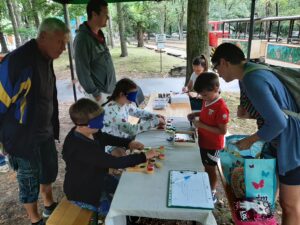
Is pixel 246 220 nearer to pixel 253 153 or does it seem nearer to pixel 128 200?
pixel 253 153

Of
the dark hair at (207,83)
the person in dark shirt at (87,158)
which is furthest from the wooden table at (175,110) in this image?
the person in dark shirt at (87,158)

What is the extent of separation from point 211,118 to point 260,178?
810 mm

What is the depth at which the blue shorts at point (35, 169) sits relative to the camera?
91.6 inches

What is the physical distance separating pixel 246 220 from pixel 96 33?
2.58m

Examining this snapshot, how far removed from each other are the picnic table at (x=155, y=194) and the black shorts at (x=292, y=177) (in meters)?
0.60

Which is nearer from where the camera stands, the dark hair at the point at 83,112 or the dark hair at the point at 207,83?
the dark hair at the point at 83,112

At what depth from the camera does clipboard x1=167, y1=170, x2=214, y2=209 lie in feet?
5.04

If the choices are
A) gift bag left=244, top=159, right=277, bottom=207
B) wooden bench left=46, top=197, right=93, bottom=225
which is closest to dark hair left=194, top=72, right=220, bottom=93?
gift bag left=244, top=159, right=277, bottom=207

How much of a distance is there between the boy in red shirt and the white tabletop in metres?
0.43

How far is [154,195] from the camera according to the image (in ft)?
5.42

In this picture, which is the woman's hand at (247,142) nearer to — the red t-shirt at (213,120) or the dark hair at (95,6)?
the red t-shirt at (213,120)

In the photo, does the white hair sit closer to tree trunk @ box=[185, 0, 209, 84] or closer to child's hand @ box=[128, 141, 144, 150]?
child's hand @ box=[128, 141, 144, 150]

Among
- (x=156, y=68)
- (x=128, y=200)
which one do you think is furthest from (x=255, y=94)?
(x=156, y=68)

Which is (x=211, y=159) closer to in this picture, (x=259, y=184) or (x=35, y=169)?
(x=259, y=184)
